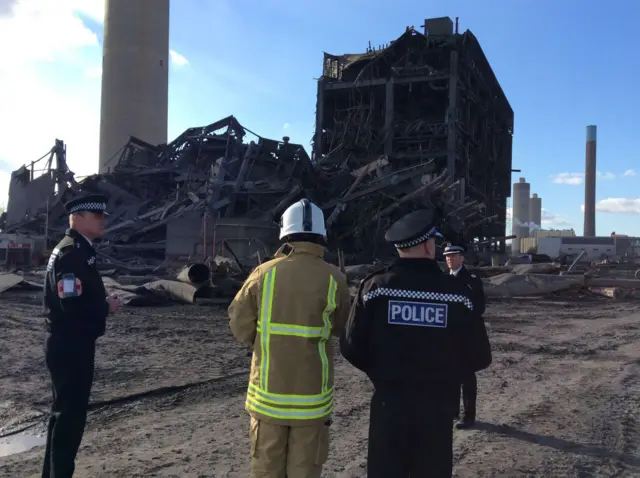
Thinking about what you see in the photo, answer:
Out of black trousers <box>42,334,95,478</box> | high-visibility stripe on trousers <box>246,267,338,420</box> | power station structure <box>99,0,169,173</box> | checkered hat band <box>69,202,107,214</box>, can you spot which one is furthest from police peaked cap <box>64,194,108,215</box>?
power station structure <box>99,0,169,173</box>

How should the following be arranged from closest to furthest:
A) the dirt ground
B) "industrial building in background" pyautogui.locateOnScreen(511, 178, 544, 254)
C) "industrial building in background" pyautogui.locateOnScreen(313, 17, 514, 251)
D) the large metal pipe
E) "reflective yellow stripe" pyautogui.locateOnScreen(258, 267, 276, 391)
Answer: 1. "reflective yellow stripe" pyautogui.locateOnScreen(258, 267, 276, 391)
2. the dirt ground
3. "industrial building in background" pyautogui.locateOnScreen(313, 17, 514, 251)
4. the large metal pipe
5. "industrial building in background" pyautogui.locateOnScreen(511, 178, 544, 254)

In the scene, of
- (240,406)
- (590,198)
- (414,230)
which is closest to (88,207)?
(414,230)

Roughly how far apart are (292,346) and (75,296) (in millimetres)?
1475

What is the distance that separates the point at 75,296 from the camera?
3.28 m

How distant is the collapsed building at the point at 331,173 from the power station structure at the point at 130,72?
525 inches

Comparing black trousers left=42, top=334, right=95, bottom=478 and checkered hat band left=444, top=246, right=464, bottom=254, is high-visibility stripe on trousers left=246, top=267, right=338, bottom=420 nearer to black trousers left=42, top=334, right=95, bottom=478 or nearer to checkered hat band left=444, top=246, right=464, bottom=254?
black trousers left=42, top=334, right=95, bottom=478

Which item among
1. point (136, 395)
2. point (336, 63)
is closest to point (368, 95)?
point (336, 63)

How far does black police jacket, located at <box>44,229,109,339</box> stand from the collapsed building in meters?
9.26

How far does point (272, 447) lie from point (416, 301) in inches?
36.1

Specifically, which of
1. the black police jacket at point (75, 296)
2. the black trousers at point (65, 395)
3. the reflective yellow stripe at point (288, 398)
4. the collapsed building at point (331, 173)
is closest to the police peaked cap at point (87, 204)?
the black police jacket at point (75, 296)

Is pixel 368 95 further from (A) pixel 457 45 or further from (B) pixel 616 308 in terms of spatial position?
(B) pixel 616 308

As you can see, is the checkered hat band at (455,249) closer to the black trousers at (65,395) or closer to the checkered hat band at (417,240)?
the checkered hat band at (417,240)

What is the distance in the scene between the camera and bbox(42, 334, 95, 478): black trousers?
10.8 ft

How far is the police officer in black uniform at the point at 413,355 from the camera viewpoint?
8.28 ft
